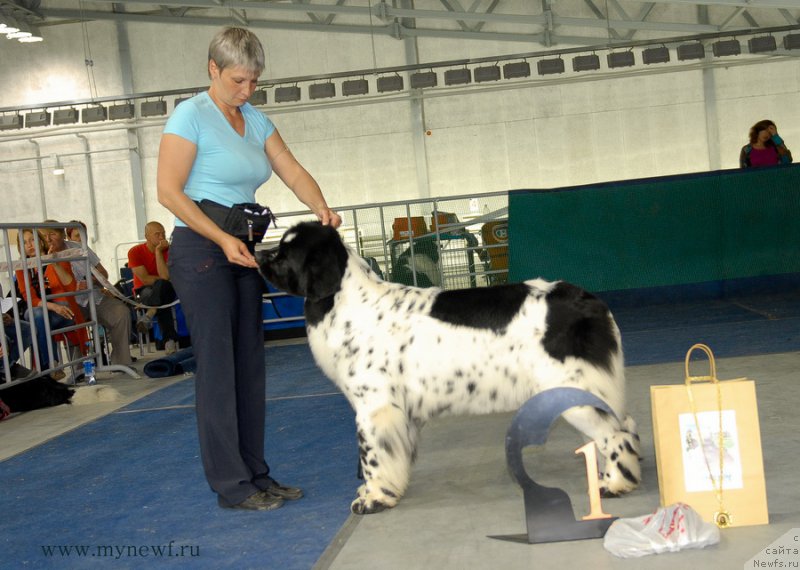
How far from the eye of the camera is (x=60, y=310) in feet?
26.6

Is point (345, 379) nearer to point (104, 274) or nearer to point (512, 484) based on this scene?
point (512, 484)

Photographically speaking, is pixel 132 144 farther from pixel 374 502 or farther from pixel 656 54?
pixel 374 502

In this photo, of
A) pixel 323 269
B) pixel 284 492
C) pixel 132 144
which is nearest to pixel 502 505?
pixel 284 492

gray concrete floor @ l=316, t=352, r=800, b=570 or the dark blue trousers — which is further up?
the dark blue trousers

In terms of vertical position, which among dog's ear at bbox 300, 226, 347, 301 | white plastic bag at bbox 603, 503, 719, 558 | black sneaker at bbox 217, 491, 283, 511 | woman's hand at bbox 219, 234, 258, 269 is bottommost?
black sneaker at bbox 217, 491, 283, 511

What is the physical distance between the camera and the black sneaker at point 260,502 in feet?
11.7

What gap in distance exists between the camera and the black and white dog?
3.21 metres

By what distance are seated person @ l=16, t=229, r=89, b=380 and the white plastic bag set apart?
20.4 ft

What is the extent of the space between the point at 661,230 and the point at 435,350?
23.4 ft

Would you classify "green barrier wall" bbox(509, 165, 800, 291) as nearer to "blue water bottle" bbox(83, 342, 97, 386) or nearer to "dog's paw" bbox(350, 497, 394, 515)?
"blue water bottle" bbox(83, 342, 97, 386)

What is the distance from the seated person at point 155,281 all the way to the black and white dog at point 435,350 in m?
6.82

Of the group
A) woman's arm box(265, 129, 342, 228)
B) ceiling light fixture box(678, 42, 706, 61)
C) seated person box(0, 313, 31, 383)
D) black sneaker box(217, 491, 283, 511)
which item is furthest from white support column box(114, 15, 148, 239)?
black sneaker box(217, 491, 283, 511)

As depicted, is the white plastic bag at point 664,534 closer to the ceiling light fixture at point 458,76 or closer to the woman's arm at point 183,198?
the woman's arm at point 183,198

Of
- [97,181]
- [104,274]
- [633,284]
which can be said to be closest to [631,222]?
[633,284]
